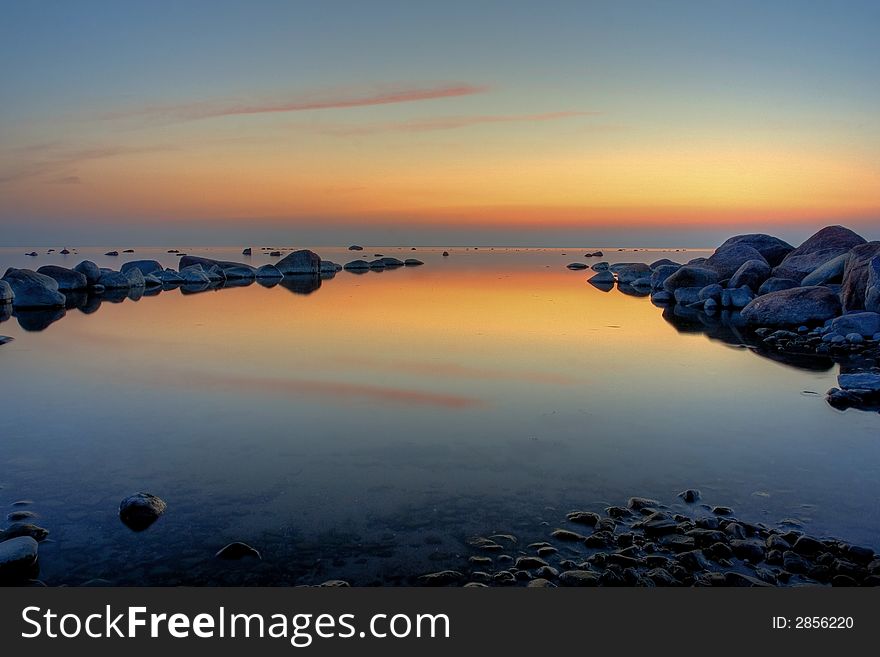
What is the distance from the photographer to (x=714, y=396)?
33.2 feet

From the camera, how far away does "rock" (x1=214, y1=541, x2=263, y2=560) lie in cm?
467

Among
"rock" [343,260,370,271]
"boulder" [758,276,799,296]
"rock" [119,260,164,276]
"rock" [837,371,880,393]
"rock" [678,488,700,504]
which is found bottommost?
"rock" [678,488,700,504]

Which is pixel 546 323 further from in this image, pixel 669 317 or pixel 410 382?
pixel 410 382

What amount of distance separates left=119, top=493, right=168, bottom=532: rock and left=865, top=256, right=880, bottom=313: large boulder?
18.1 m

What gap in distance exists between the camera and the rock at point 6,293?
75.3 feet

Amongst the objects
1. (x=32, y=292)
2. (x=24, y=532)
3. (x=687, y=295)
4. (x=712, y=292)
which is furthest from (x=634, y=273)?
(x=24, y=532)

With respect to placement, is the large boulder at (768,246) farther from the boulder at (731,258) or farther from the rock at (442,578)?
the rock at (442,578)

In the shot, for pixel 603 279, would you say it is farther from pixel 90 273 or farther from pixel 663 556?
pixel 663 556

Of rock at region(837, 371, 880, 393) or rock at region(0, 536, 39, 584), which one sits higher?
rock at region(837, 371, 880, 393)

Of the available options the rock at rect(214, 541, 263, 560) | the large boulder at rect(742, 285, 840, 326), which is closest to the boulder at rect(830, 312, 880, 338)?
the large boulder at rect(742, 285, 840, 326)

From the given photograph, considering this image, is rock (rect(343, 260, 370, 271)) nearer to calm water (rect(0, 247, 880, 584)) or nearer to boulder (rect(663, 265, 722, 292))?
boulder (rect(663, 265, 722, 292))

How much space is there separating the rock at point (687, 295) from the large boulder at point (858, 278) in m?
8.03

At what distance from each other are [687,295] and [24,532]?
88.9 ft

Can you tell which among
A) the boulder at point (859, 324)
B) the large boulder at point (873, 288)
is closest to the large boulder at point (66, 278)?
the boulder at point (859, 324)
